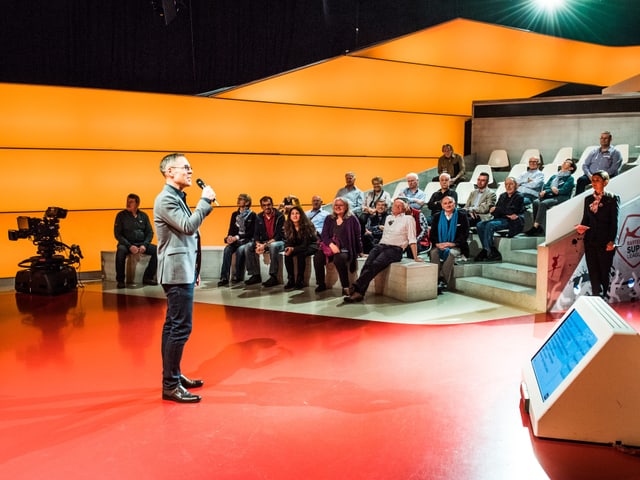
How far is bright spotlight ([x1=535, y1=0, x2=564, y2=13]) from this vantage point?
9367 mm

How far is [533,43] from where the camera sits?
31.0 feet

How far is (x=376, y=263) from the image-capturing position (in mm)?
5922

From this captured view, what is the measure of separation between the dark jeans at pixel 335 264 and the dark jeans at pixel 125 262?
2.35m

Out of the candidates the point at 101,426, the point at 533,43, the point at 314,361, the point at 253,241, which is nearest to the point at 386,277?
the point at 253,241

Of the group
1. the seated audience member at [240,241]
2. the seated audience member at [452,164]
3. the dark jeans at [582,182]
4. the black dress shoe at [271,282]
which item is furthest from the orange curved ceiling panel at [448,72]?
the dark jeans at [582,182]

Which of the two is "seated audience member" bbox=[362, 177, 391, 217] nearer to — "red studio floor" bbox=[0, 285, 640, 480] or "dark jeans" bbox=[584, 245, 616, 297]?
"red studio floor" bbox=[0, 285, 640, 480]

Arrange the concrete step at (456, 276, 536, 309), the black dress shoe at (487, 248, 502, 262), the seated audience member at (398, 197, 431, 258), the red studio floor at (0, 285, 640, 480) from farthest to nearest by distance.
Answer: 1. the black dress shoe at (487, 248, 502, 262)
2. the seated audience member at (398, 197, 431, 258)
3. the concrete step at (456, 276, 536, 309)
4. the red studio floor at (0, 285, 640, 480)

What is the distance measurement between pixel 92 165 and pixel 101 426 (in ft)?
17.9

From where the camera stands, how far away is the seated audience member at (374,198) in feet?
23.2

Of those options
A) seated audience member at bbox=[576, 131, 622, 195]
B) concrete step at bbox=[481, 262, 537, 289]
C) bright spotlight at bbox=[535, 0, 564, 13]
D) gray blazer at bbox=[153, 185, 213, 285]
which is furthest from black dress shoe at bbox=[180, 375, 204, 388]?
bright spotlight at bbox=[535, 0, 564, 13]

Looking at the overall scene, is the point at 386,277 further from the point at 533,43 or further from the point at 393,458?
the point at 533,43

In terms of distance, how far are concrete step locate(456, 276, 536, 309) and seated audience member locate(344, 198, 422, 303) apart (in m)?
0.69

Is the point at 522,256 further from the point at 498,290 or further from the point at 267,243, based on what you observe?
the point at 267,243

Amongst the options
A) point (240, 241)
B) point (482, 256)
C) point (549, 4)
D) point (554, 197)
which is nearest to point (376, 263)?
point (482, 256)
